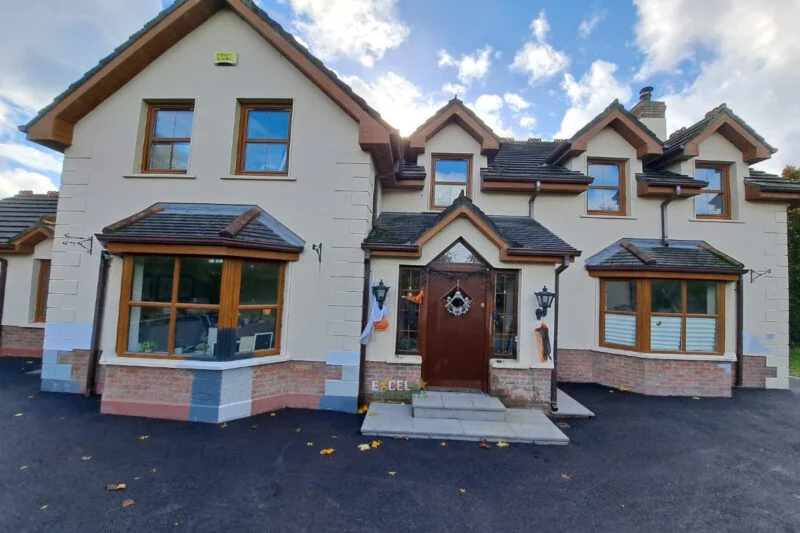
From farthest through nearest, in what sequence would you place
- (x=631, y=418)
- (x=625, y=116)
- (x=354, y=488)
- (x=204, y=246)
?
(x=625, y=116) → (x=631, y=418) → (x=204, y=246) → (x=354, y=488)

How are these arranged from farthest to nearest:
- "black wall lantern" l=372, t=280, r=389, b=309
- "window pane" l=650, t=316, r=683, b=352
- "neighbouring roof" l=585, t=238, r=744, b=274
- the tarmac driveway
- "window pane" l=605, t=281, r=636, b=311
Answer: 1. "window pane" l=605, t=281, r=636, b=311
2. "window pane" l=650, t=316, r=683, b=352
3. "neighbouring roof" l=585, t=238, r=744, b=274
4. "black wall lantern" l=372, t=280, r=389, b=309
5. the tarmac driveway

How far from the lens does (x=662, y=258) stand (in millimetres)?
8328

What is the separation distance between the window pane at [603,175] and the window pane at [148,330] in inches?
420

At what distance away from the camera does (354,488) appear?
411cm

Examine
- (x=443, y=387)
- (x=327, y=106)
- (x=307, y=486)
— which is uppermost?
(x=327, y=106)

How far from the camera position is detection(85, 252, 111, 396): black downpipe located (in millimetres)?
6820

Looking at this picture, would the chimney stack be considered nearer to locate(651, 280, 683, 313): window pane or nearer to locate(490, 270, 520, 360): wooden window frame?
locate(651, 280, 683, 313): window pane

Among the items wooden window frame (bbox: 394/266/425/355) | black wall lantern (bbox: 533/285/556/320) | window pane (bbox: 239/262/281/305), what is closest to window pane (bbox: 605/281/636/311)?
black wall lantern (bbox: 533/285/556/320)

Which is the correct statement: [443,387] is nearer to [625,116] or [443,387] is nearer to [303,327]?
[303,327]

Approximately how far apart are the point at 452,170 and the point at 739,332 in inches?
338

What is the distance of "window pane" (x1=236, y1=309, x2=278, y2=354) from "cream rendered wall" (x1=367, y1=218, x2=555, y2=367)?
193cm

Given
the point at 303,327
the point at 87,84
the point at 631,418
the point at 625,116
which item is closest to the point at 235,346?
the point at 303,327

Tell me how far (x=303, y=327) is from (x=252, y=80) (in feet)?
17.1

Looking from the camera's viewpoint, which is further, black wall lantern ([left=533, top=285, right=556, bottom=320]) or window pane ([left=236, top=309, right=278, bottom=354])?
black wall lantern ([left=533, top=285, right=556, bottom=320])
